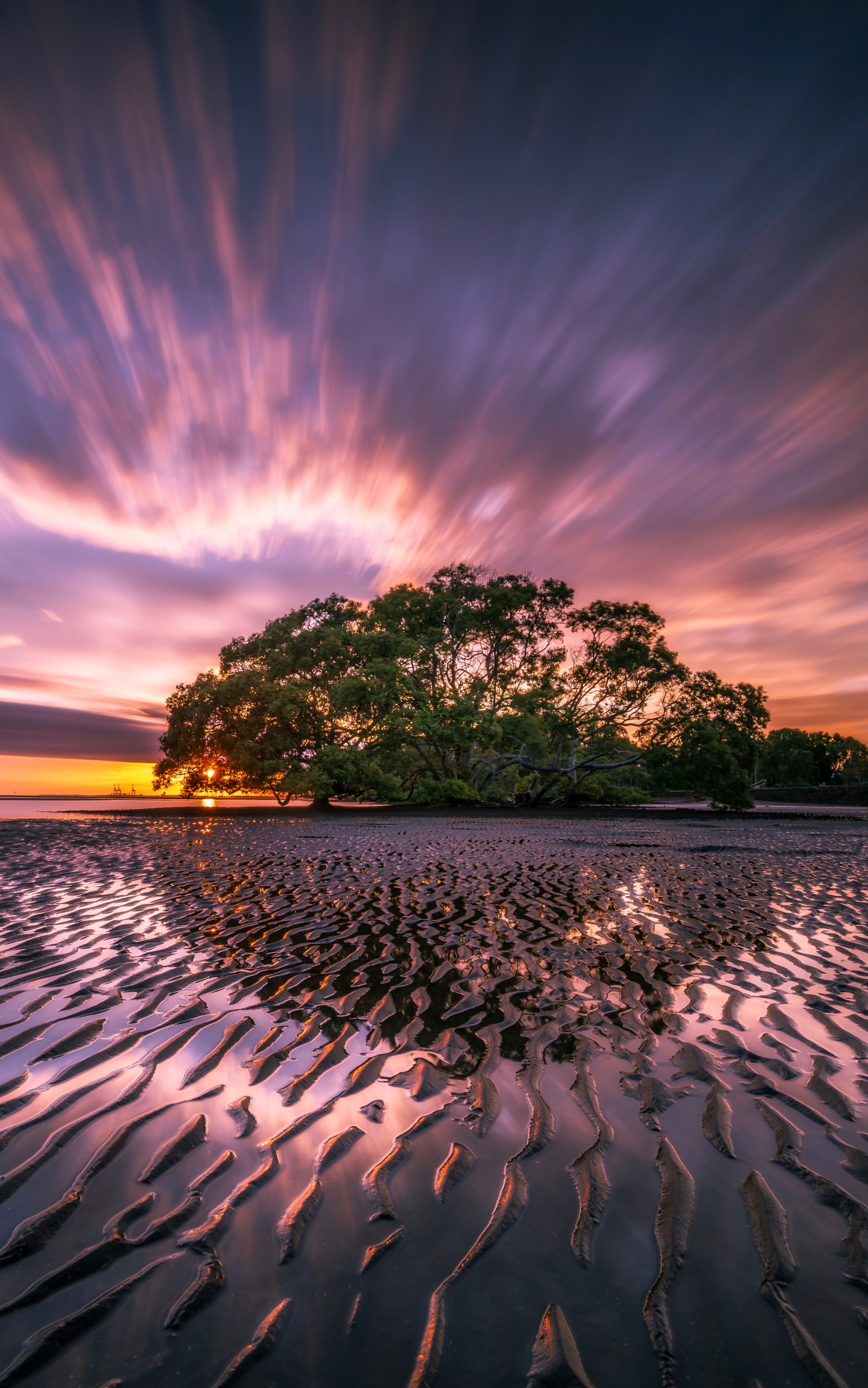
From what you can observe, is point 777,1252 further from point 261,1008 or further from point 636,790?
point 636,790

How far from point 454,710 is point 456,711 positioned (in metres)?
0.13

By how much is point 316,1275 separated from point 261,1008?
3197 millimetres

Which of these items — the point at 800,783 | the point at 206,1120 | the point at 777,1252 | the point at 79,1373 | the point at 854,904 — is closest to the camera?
the point at 79,1373

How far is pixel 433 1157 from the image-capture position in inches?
130

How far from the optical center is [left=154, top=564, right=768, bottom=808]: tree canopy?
41156 mm

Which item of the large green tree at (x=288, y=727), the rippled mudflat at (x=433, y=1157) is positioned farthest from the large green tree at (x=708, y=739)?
the rippled mudflat at (x=433, y=1157)

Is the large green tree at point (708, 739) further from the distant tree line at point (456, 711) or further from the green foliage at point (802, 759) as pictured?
the green foliage at point (802, 759)

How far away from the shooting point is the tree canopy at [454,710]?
41.2 m

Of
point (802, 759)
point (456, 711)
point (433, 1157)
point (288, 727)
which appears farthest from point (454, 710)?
point (802, 759)

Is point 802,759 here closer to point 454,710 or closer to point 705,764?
point 705,764

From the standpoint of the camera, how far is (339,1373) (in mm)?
1994

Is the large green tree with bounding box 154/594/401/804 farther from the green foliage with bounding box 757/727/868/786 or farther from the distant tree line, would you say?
the green foliage with bounding box 757/727/868/786

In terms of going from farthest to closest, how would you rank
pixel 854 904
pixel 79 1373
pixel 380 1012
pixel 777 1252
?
1. pixel 854 904
2. pixel 380 1012
3. pixel 777 1252
4. pixel 79 1373

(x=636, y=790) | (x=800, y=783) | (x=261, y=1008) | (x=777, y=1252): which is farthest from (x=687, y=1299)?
(x=800, y=783)
